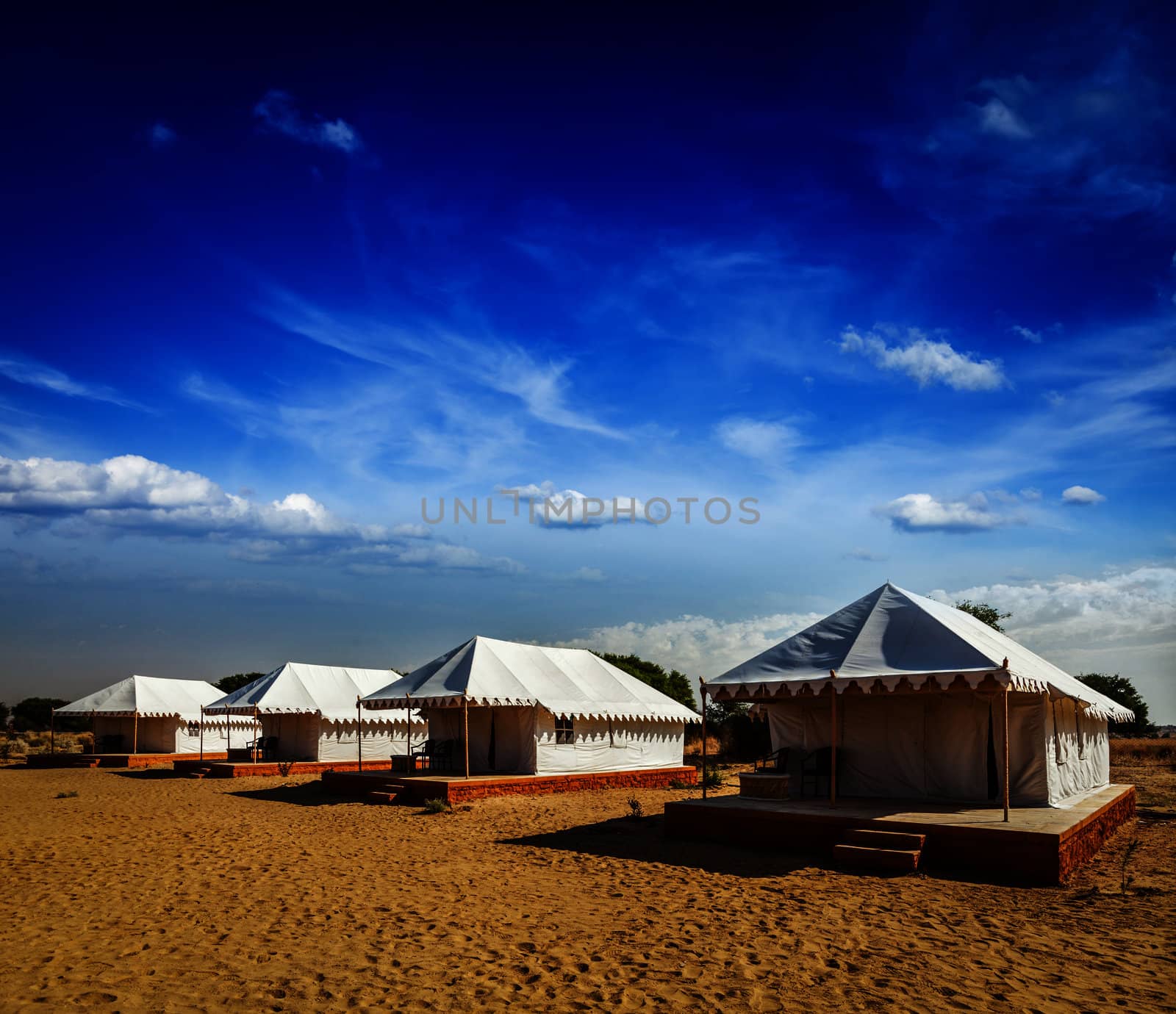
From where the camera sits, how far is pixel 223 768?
24.6 meters

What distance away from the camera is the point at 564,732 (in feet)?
66.3

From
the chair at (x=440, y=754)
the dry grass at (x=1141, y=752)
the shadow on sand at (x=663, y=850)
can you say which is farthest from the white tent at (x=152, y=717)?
the dry grass at (x=1141, y=752)

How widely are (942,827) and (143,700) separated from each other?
29506mm

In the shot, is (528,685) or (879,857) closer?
(879,857)

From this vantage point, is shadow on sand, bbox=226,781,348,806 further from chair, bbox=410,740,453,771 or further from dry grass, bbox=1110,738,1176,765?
dry grass, bbox=1110,738,1176,765

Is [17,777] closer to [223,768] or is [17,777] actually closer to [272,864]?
[223,768]

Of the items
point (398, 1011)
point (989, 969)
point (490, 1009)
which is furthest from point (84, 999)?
point (989, 969)

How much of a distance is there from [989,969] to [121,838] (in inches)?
465

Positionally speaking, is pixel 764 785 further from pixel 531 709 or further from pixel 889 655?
pixel 531 709

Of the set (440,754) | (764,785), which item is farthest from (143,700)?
(764,785)

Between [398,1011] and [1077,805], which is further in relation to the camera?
[1077,805]

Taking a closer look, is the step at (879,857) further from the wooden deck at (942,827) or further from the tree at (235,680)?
the tree at (235,680)

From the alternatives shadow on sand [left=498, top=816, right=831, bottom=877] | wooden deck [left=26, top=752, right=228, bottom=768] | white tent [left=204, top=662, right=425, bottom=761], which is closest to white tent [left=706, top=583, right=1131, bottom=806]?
shadow on sand [left=498, top=816, right=831, bottom=877]

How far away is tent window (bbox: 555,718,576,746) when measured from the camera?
2003cm
